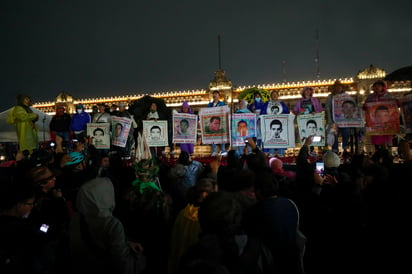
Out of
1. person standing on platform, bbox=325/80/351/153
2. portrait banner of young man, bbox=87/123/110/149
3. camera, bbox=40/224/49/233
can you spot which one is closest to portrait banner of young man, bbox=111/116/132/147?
portrait banner of young man, bbox=87/123/110/149

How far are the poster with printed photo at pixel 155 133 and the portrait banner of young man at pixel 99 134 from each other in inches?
53.3

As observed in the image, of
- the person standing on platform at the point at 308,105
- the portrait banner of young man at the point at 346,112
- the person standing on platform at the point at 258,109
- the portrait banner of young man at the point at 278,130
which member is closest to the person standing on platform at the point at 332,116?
the portrait banner of young man at the point at 346,112

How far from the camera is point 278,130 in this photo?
9008 mm

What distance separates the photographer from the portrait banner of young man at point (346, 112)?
869 cm

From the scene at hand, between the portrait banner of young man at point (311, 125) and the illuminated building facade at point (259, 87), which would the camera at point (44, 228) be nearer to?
the portrait banner of young man at point (311, 125)

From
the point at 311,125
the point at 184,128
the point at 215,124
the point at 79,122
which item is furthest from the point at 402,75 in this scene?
the point at 79,122

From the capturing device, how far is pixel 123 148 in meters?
10.5

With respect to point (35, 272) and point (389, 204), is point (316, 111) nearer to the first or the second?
point (389, 204)

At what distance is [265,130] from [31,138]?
8.41m

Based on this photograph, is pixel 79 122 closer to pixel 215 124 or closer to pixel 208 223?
pixel 215 124

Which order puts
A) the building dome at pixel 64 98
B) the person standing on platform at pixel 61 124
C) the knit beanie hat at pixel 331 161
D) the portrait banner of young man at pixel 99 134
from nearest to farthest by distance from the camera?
1. the knit beanie hat at pixel 331 161
2. the portrait banner of young man at pixel 99 134
3. the person standing on platform at pixel 61 124
4. the building dome at pixel 64 98

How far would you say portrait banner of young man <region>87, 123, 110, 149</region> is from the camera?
10.1 metres

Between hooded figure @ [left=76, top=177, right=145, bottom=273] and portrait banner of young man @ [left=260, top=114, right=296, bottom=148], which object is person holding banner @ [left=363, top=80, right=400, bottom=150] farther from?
hooded figure @ [left=76, top=177, right=145, bottom=273]

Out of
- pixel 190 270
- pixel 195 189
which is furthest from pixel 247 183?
pixel 190 270
